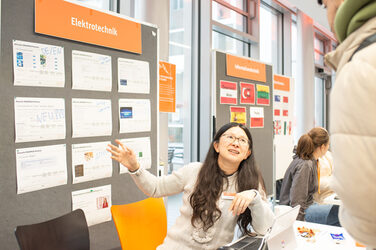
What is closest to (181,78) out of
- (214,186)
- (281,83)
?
(281,83)

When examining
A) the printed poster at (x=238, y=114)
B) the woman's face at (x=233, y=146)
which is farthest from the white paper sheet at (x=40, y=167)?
the printed poster at (x=238, y=114)

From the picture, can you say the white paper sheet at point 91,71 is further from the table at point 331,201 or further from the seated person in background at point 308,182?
the table at point 331,201

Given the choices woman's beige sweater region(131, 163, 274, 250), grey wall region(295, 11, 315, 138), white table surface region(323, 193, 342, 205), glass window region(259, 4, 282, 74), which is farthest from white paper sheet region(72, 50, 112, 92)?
grey wall region(295, 11, 315, 138)

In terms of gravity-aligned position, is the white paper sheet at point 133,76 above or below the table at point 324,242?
above

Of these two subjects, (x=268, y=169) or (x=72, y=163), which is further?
(x=268, y=169)

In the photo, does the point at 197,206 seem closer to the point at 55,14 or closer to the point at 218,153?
the point at 218,153

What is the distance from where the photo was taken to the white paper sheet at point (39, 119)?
1.94 metres

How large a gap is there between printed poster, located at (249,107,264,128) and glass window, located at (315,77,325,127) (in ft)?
18.8

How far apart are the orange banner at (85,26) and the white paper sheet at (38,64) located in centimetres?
Result: 11

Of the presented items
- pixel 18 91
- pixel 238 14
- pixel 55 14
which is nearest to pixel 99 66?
pixel 55 14

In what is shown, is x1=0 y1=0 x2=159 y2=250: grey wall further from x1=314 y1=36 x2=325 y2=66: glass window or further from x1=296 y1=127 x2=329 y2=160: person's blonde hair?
x1=314 y1=36 x2=325 y2=66: glass window

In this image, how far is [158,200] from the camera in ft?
7.58

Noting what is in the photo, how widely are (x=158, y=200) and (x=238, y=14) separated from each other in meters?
4.17

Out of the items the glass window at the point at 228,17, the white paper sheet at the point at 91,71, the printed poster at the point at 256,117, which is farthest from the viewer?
the glass window at the point at 228,17
